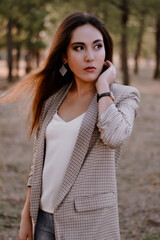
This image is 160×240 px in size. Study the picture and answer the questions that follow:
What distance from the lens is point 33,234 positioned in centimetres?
231

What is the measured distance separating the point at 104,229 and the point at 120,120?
1.97ft

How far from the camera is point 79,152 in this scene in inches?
78.4

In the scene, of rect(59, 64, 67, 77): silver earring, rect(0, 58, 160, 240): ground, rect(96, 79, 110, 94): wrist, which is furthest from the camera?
rect(0, 58, 160, 240): ground

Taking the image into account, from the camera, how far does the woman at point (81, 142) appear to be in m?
1.97

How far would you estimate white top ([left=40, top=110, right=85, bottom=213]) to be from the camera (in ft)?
6.82

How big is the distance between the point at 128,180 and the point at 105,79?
436 cm

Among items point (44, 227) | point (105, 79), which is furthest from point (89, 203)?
point (105, 79)

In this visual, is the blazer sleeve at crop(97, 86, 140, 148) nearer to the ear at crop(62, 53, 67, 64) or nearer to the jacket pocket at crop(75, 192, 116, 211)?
the jacket pocket at crop(75, 192, 116, 211)

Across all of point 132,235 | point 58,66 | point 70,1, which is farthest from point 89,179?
point 70,1

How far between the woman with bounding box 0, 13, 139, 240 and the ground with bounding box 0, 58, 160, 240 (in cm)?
62

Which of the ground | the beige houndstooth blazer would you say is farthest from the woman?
the ground

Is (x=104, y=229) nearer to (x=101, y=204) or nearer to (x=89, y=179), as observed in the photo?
(x=101, y=204)

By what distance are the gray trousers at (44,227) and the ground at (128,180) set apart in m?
0.85

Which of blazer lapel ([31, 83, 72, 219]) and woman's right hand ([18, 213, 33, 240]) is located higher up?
blazer lapel ([31, 83, 72, 219])
